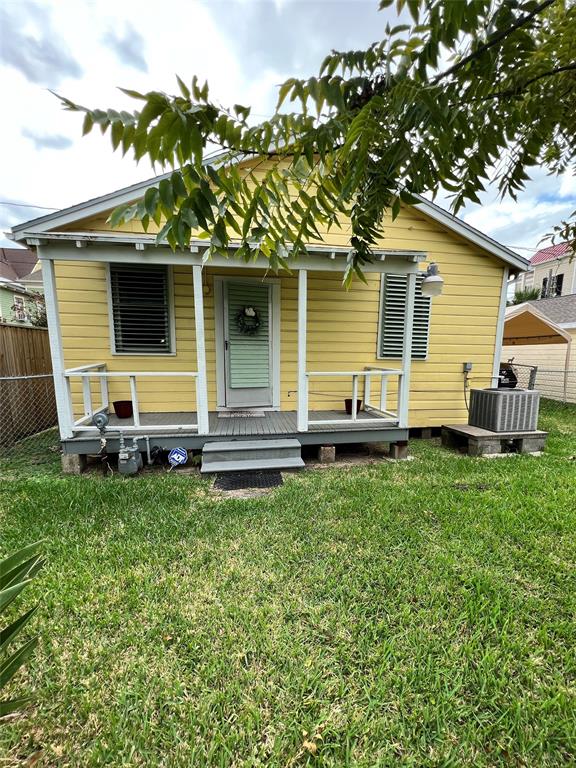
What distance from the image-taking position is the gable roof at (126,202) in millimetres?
4223

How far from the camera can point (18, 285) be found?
1661cm

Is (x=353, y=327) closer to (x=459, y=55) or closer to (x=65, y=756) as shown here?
(x=459, y=55)

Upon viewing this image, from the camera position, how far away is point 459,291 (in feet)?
20.1

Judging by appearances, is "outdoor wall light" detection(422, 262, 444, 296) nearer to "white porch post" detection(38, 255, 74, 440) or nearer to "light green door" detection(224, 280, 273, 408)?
"light green door" detection(224, 280, 273, 408)

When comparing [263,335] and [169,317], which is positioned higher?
[169,317]

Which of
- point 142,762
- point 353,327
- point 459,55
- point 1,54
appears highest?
point 1,54

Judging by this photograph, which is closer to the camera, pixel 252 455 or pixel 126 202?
pixel 252 455

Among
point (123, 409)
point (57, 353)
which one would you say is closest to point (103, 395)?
point (123, 409)

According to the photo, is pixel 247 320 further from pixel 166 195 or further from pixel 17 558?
pixel 166 195

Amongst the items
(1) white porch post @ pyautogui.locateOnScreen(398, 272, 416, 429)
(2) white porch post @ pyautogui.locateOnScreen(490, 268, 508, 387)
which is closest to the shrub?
(1) white porch post @ pyautogui.locateOnScreen(398, 272, 416, 429)

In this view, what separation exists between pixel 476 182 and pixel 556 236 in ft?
1.57

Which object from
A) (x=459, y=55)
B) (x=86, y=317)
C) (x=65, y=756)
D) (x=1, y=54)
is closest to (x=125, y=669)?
(x=65, y=756)

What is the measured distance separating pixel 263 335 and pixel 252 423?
1506 mm

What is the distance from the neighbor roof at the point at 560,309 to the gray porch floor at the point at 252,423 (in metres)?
10.0
